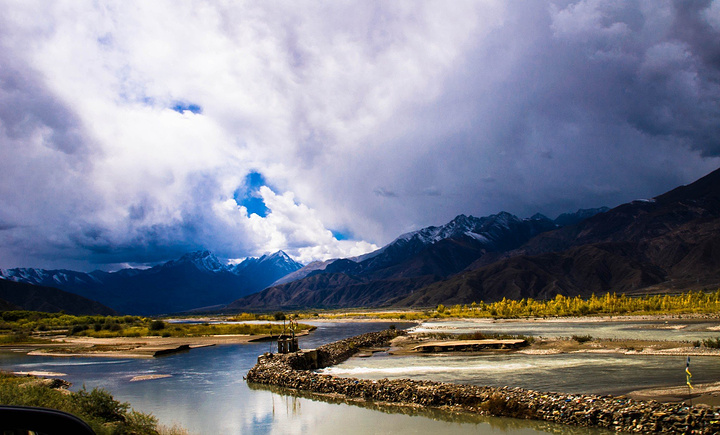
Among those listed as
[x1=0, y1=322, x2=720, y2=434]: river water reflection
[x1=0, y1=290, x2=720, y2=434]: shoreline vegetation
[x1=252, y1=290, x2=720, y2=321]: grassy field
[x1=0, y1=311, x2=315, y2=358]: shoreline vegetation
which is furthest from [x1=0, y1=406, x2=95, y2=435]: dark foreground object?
[x1=252, y1=290, x2=720, y2=321]: grassy field

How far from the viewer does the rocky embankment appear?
1647 centimetres

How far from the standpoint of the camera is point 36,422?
342 cm

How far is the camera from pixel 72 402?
17328 mm

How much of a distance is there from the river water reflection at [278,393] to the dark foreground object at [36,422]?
17.4 metres

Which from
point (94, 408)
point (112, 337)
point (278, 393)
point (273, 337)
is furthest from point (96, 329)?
point (94, 408)

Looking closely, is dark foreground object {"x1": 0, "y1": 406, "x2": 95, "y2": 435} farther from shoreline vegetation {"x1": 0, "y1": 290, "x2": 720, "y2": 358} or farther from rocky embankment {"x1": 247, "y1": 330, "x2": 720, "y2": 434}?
shoreline vegetation {"x1": 0, "y1": 290, "x2": 720, "y2": 358}

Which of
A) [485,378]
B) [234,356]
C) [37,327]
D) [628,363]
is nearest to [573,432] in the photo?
[485,378]

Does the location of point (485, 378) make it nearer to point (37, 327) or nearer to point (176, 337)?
point (176, 337)

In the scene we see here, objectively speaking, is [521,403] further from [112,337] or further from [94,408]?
[112,337]

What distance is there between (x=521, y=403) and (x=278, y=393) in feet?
50.3

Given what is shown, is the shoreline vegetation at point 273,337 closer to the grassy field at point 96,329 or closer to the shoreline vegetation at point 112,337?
the shoreline vegetation at point 112,337

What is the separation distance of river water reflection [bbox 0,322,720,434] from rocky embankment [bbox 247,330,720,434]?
799mm

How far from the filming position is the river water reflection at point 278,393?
65.1ft

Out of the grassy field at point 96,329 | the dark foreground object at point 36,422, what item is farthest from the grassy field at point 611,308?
the dark foreground object at point 36,422
